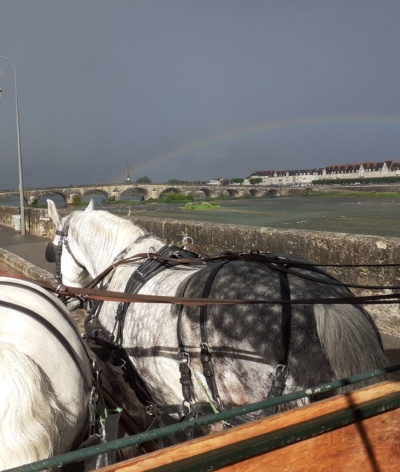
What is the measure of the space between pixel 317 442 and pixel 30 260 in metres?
9.51

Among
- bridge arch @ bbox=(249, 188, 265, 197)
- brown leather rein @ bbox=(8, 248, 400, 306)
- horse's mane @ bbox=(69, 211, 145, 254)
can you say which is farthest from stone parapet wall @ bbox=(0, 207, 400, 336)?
bridge arch @ bbox=(249, 188, 265, 197)

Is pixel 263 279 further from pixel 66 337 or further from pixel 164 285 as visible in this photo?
pixel 66 337

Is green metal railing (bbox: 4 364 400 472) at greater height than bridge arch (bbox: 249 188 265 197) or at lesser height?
greater

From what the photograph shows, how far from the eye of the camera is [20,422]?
140 cm

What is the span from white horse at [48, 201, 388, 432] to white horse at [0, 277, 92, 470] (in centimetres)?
57

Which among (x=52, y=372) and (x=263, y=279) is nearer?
(x=52, y=372)

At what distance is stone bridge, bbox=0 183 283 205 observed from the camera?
69.8m

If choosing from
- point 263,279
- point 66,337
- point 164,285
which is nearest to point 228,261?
point 263,279

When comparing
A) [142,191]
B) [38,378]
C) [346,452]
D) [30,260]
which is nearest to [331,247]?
[346,452]

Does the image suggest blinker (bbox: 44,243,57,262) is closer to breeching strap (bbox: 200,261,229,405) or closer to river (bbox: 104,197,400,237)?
breeching strap (bbox: 200,261,229,405)

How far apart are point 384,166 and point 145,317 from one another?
134820mm

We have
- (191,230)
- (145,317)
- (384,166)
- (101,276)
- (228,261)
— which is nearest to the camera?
(228,261)

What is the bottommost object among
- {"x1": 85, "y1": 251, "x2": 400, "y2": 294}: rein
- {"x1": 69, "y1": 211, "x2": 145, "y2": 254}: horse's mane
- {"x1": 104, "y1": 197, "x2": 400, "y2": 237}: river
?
{"x1": 104, "y1": 197, "x2": 400, "y2": 237}: river

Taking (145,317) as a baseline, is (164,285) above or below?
above
